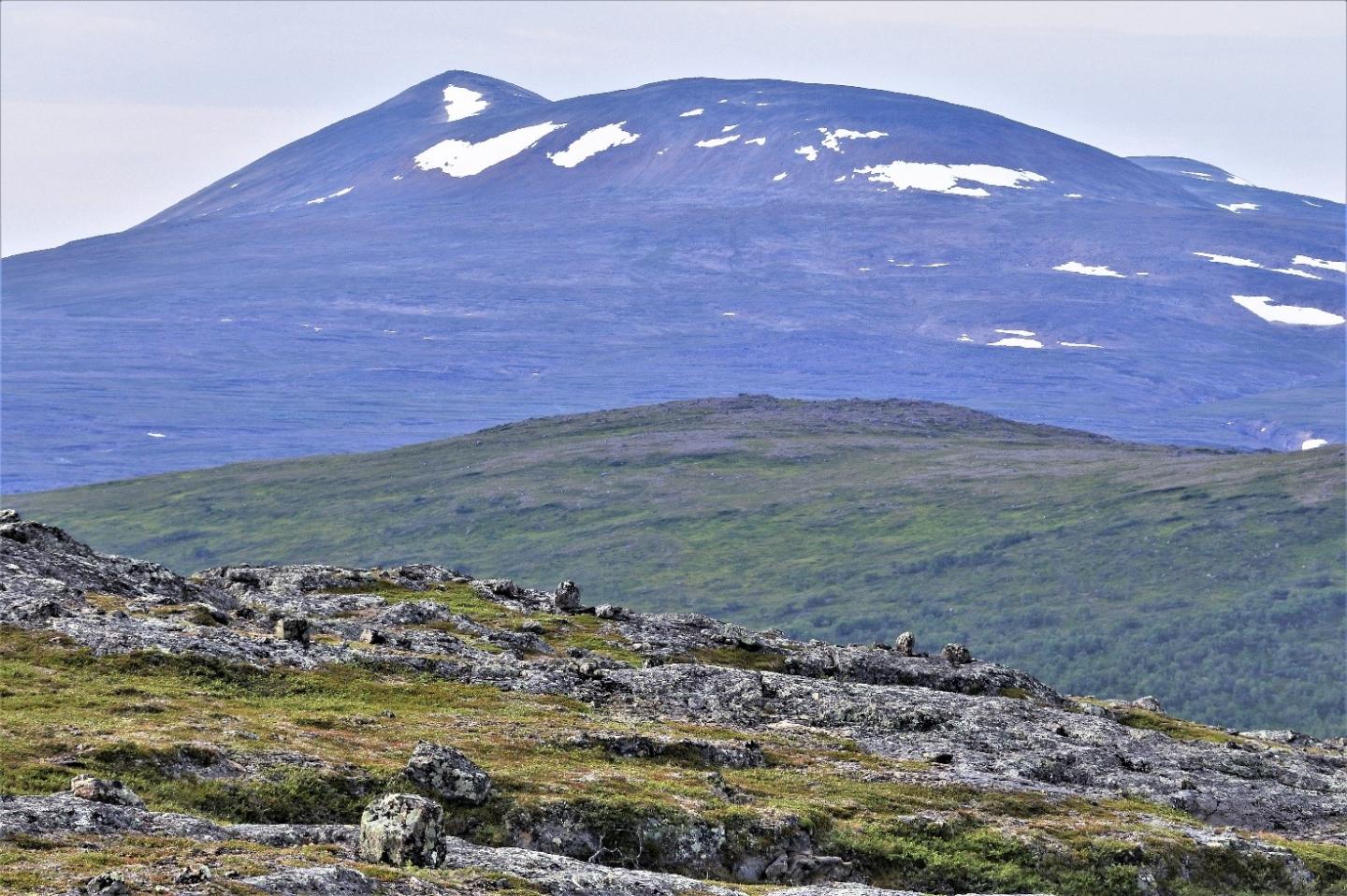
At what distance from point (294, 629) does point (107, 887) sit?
112ft

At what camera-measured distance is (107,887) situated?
2970cm

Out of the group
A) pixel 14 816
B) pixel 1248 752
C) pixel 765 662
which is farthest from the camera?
pixel 765 662

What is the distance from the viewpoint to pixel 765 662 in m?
77.2

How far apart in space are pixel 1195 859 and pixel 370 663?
27325 mm

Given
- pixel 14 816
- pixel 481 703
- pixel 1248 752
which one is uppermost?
pixel 14 816

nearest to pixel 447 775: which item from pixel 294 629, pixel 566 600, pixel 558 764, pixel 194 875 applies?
pixel 558 764

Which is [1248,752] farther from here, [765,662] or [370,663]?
[370,663]

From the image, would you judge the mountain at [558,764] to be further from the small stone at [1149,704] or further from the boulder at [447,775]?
the small stone at [1149,704]

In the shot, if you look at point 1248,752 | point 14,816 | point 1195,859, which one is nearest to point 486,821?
point 14,816

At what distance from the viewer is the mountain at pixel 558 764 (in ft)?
122

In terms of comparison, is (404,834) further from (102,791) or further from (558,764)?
(558,764)

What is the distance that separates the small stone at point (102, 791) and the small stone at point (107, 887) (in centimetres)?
826

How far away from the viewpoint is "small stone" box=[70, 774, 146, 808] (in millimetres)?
37906

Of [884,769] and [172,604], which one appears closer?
[884,769]
